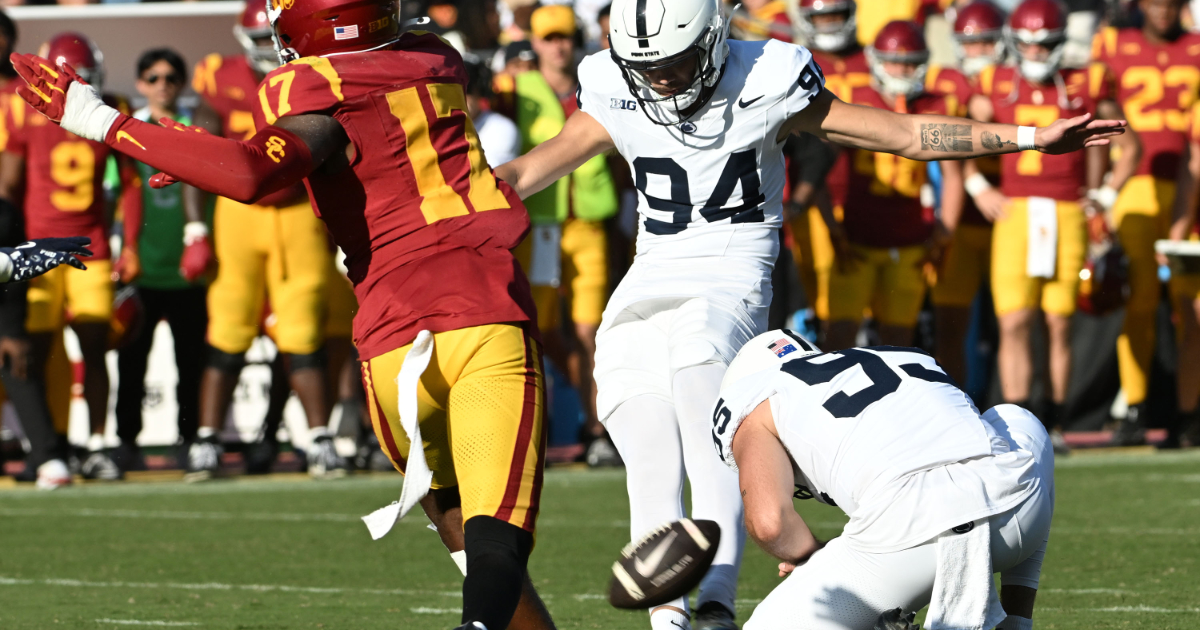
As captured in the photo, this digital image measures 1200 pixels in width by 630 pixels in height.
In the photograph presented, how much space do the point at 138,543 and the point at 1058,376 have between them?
16.3ft

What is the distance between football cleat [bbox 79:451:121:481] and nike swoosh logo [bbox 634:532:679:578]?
6060 mm

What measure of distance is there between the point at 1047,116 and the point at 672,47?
17.2 feet

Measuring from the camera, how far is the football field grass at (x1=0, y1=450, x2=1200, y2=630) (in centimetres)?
479

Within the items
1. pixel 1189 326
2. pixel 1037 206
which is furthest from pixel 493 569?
pixel 1189 326

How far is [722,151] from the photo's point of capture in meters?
4.32

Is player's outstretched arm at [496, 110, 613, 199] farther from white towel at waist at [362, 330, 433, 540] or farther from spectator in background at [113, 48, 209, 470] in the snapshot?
spectator in background at [113, 48, 209, 470]

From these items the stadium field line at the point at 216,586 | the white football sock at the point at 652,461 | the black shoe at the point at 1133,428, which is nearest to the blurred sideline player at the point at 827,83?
the black shoe at the point at 1133,428

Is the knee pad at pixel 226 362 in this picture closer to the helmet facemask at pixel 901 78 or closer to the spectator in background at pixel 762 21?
the spectator in background at pixel 762 21

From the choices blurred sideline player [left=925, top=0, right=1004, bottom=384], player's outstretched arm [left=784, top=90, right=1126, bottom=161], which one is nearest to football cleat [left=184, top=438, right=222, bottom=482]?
blurred sideline player [left=925, top=0, right=1004, bottom=384]

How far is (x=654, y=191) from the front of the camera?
4434 mm

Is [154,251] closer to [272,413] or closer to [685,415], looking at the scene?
[272,413]

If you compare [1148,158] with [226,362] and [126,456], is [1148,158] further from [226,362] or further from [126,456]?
[126,456]

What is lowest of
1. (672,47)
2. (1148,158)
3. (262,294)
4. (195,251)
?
(262,294)

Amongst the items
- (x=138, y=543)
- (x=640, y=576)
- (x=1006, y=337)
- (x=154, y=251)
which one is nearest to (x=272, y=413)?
(x=154, y=251)
